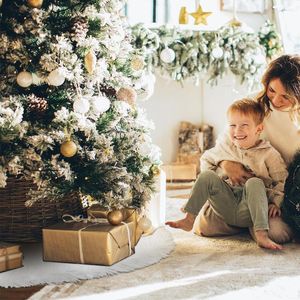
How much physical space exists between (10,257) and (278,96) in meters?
1.32

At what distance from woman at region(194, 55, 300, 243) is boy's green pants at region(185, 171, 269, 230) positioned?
2.7 inches

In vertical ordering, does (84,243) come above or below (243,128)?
Answer: below

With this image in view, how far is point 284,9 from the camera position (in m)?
4.21

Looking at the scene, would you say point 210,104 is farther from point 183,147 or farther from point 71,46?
point 71,46

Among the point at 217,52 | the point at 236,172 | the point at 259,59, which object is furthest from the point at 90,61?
the point at 259,59

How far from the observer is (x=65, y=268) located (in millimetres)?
1992

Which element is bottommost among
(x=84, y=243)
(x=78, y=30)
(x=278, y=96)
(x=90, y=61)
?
(x=84, y=243)

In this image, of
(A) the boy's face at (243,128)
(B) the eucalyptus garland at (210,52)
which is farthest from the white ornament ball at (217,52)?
(A) the boy's face at (243,128)

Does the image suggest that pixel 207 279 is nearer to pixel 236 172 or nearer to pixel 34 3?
pixel 236 172

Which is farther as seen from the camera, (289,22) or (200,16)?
(289,22)

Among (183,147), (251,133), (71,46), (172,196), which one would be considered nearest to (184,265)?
(251,133)

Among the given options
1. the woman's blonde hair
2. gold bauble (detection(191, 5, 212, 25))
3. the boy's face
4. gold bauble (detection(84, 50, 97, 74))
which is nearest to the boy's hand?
the boy's face

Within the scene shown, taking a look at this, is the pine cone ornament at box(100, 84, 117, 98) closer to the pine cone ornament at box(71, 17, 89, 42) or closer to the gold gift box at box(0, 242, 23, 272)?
the pine cone ornament at box(71, 17, 89, 42)

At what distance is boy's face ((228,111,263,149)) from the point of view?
236 centimetres
